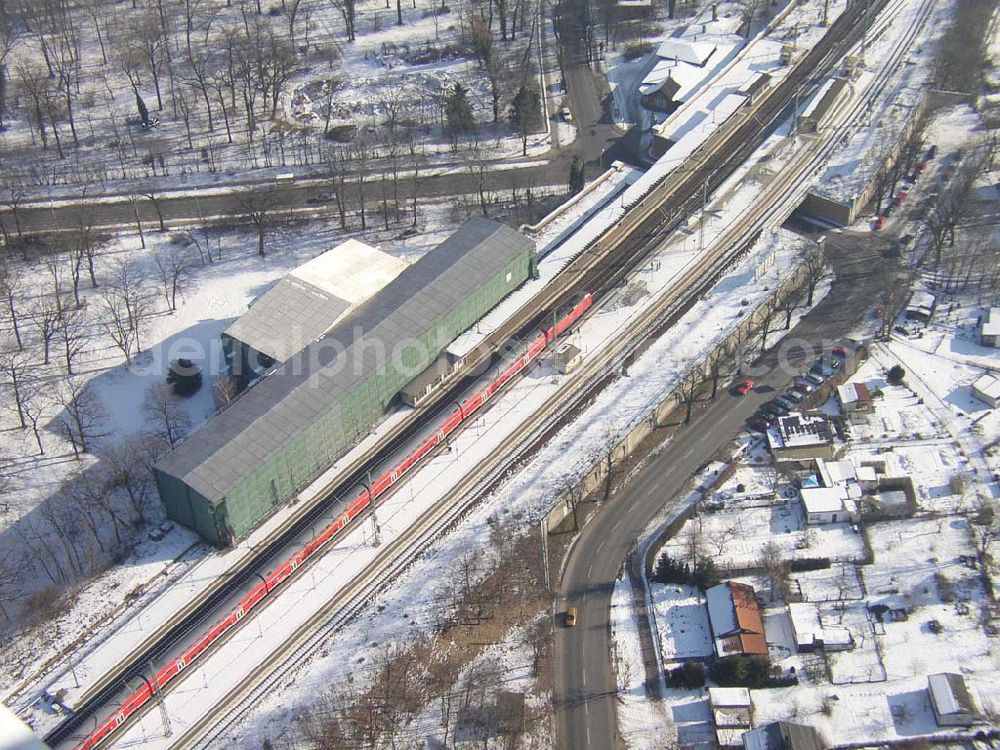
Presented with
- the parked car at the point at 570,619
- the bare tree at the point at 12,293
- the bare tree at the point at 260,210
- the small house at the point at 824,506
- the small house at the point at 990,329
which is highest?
the bare tree at the point at 260,210

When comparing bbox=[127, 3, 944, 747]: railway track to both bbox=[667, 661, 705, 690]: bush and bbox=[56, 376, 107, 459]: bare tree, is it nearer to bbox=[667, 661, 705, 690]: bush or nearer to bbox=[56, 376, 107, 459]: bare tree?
bbox=[667, 661, 705, 690]: bush

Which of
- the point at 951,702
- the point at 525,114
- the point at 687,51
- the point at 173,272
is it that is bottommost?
the point at 951,702

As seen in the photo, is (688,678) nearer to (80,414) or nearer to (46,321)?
(80,414)

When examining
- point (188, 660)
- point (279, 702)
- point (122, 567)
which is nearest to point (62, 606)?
point (122, 567)

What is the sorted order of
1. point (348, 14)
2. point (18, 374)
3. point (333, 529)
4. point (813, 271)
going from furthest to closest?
point (348, 14), point (813, 271), point (18, 374), point (333, 529)

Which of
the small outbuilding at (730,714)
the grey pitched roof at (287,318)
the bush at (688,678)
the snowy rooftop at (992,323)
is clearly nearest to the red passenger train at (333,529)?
the grey pitched roof at (287,318)

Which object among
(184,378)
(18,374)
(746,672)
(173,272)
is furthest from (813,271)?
(18,374)

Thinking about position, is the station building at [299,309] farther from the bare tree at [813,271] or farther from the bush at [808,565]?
the bush at [808,565]
